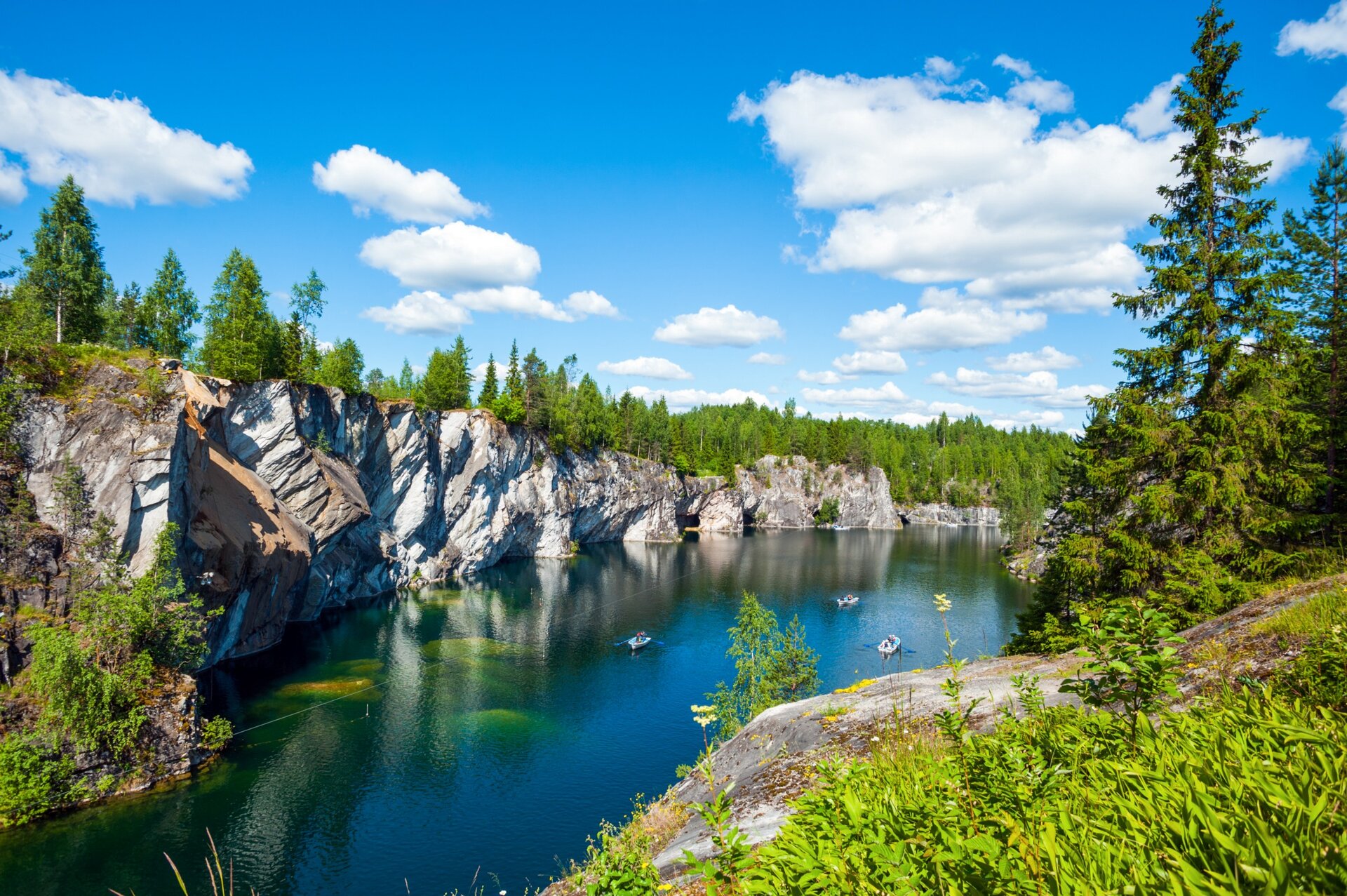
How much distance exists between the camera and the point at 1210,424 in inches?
584

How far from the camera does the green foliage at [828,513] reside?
13188 centimetres

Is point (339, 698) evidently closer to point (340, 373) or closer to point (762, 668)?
point (762, 668)

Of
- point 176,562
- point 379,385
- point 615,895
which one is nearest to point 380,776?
point 176,562

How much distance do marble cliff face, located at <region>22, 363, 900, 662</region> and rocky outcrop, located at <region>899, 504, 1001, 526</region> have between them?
211ft

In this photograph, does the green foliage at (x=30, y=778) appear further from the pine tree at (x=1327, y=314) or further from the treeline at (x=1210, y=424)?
the pine tree at (x=1327, y=314)

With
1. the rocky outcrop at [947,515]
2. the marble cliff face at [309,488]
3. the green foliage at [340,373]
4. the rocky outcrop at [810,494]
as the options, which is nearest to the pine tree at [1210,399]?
the marble cliff face at [309,488]

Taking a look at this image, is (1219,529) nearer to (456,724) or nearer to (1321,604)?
(1321,604)

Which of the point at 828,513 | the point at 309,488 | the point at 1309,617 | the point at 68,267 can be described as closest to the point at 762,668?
the point at 1309,617

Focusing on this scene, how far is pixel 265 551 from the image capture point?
3800cm

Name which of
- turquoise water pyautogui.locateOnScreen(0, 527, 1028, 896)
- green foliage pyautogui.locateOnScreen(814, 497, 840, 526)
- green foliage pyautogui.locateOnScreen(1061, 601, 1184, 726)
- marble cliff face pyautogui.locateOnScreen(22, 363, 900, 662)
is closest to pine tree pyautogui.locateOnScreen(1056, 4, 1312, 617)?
turquoise water pyautogui.locateOnScreen(0, 527, 1028, 896)

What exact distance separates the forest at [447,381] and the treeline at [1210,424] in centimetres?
1435

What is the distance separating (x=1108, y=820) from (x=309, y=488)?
180 ft

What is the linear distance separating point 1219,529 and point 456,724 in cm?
3198

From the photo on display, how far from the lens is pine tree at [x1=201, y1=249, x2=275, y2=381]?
4494cm
